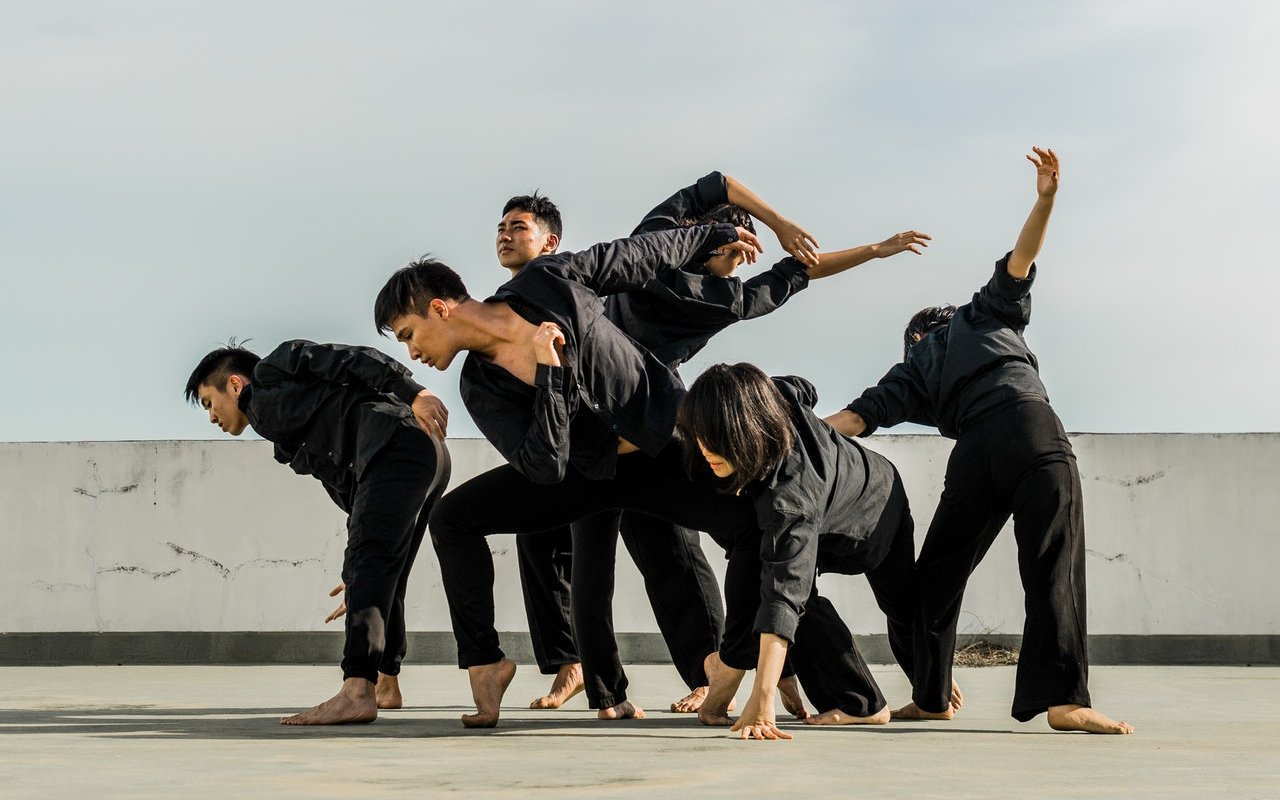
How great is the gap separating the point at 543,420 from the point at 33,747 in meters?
1.36

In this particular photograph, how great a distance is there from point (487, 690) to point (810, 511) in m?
0.98

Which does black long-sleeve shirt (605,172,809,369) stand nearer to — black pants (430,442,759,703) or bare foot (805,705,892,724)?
black pants (430,442,759,703)

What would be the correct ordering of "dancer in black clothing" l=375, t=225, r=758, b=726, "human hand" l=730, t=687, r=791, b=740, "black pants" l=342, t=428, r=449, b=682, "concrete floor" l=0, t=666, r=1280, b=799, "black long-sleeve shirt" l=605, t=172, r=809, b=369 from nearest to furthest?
1. "concrete floor" l=0, t=666, r=1280, b=799
2. "human hand" l=730, t=687, r=791, b=740
3. "dancer in black clothing" l=375, t=225, r=758, b=726
4. "black pants" l=342, t=428, r=449, b=682
5. "black long-sleeve shirt" l=605, t=172, r=809, b=369

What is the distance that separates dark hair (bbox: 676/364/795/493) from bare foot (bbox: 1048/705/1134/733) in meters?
0.95

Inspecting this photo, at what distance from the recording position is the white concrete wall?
285 inches

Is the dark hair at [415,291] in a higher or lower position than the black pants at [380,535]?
higher

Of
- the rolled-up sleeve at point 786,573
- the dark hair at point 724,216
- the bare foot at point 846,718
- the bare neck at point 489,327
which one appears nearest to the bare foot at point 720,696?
the bare foot at point 846,718

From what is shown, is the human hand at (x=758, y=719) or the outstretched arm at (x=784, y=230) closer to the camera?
the human hand at (x=758, y=719)

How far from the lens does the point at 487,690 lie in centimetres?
380

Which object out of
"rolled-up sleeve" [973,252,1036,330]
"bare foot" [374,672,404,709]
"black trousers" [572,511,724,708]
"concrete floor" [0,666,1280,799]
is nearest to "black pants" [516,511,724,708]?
"black trousers" [572,511,724,708]

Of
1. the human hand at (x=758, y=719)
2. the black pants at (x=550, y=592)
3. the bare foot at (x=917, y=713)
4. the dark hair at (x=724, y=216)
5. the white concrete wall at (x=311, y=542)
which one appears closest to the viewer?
the human hand at (x=758, y=719)

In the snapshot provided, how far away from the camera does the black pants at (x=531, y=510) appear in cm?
376

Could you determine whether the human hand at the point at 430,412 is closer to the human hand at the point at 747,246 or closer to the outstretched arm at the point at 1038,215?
the human hand at the point at 747,246

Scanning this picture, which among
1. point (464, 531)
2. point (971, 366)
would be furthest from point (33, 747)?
point (971, 366)
